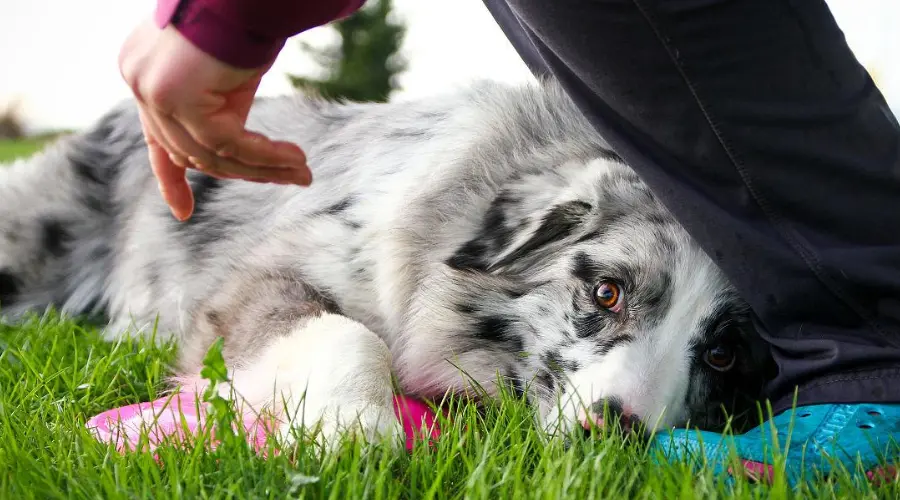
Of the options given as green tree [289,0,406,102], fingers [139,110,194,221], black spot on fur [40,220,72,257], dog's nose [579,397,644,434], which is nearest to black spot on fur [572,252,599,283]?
dog's nose [579,397,644,434]

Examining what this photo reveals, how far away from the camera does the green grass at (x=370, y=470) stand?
1.59 meters

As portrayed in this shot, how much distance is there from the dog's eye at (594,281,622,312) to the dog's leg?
0.64m

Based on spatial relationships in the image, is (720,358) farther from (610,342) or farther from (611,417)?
(611,417)

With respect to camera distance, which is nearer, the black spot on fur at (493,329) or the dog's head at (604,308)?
the dog's head at (604,308)

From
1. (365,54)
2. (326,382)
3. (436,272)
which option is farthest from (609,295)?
(365,54)

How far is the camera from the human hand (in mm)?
1526

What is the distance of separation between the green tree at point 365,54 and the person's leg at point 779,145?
21333mm

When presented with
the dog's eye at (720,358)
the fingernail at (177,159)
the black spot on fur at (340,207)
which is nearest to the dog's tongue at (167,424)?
the fingernail at (177,159)

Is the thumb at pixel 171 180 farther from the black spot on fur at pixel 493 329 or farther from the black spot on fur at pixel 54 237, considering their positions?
the black spot on fur at pixel 54 237

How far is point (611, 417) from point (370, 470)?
2.04 ft

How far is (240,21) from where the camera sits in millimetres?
1479

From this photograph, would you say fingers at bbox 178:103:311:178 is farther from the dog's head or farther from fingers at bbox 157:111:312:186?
the dog's head

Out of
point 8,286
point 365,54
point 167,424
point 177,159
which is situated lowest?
point 8,286

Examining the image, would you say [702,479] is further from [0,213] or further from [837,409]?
[0,213]
